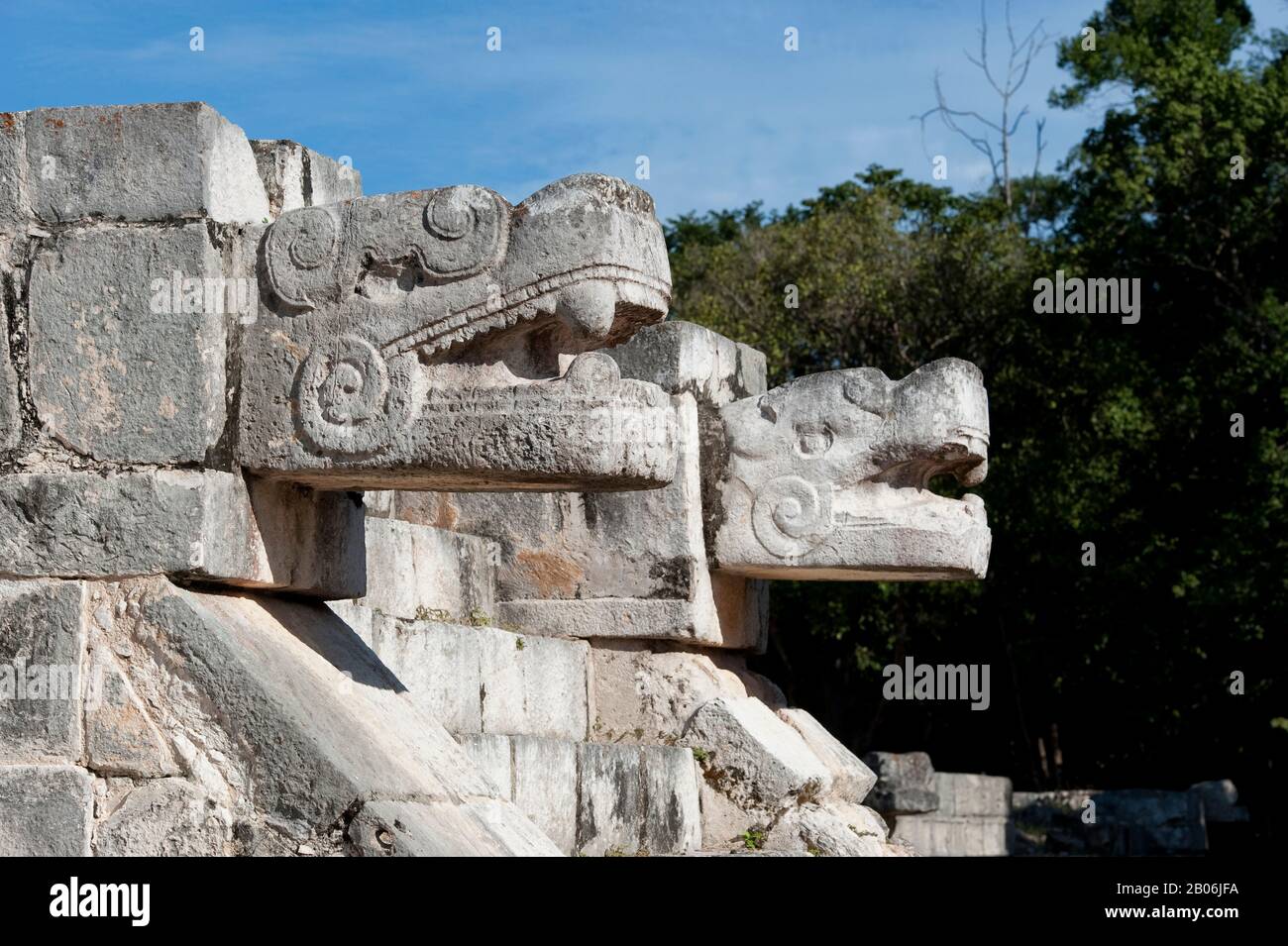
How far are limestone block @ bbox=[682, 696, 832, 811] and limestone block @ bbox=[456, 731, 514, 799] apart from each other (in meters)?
1.63

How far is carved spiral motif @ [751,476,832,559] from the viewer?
7461 millimetres

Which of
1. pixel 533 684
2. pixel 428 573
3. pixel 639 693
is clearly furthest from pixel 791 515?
pixel 428 573

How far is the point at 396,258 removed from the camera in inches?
179

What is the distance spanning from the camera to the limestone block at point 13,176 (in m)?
4.65

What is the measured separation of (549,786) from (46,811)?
2.17 m

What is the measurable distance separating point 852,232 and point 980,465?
1466 centimetres

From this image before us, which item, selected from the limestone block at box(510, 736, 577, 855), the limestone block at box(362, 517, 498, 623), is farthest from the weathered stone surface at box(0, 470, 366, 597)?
the limestone block at box(510, 736, 577, 855)

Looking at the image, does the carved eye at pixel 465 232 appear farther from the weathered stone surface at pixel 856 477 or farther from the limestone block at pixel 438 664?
the weathered stone surface at pixel 856 477

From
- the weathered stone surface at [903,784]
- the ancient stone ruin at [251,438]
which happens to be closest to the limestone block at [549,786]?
the ancient stone ruin at [251,438]

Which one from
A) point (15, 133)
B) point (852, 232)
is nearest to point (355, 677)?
point (15, 133)

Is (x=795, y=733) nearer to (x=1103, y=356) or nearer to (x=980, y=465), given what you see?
(x=980, y=465)

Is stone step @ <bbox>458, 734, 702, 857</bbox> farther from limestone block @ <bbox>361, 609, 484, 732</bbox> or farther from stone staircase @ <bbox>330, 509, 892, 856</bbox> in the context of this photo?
limestone block @ <bbox>361, 609, 484, 732</bbox>

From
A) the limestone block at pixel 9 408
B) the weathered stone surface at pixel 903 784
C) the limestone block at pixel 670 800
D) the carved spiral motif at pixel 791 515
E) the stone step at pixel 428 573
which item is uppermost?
the limestone block at pixel 9 408

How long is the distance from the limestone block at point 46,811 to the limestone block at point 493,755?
63.5 inches
